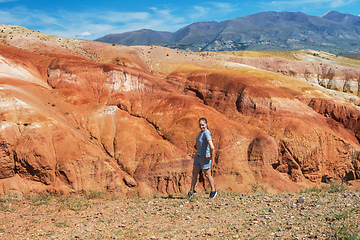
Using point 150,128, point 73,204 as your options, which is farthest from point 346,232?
point 150,128

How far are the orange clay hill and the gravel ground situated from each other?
7.99m

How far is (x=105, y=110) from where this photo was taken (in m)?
20.7

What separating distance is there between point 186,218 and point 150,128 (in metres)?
15.2

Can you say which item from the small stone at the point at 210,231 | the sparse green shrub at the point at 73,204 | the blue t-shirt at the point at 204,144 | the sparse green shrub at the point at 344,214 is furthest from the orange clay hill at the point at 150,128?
the sparse green shrub at the point at 344,214

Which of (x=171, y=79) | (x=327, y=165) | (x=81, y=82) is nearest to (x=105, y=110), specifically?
(x=81, y=82)

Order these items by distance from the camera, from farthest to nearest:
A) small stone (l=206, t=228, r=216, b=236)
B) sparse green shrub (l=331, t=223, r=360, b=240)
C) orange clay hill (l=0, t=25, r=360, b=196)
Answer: orange clay hill (l=0, t=25, r=360, b=196) → small stone (l=206, t=228, r=216, b=236) → sparse green shrub (l=331, t=223, r=360, b=240)

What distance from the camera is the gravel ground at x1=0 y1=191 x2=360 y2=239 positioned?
504 centimetres

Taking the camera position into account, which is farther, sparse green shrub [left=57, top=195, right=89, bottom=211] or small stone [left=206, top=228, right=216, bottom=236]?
sparse green shrub [left=57, top=195, right=89, bottom=211]

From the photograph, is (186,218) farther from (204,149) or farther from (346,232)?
(346,232)

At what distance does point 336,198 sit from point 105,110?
17325 mm

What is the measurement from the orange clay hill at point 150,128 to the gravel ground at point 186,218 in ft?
26.2

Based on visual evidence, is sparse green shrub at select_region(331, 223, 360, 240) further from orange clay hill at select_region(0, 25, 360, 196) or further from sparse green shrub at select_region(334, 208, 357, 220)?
orange clay hill at select_region(0, 25, 360, 196)

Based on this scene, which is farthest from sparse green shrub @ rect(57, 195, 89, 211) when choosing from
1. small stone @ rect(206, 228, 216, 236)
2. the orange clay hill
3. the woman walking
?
the orange clay hill

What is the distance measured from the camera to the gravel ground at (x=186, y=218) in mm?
5039
